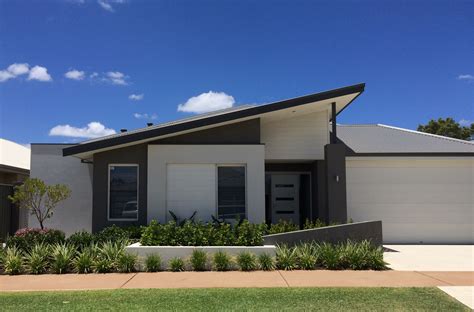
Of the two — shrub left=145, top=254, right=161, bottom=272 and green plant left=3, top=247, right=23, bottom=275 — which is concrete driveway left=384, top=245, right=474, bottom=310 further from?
green plant left=3, top=247, right=23, bottom=275

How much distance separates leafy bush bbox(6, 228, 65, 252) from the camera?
1143 cm

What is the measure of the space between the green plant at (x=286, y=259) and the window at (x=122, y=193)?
5055 millimetres

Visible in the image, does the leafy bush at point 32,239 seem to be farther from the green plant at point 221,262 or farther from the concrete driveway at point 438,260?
the concrete driveway at point 438,260

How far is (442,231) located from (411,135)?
400 centimetres

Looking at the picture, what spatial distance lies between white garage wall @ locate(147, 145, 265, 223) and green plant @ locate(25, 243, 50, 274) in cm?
346

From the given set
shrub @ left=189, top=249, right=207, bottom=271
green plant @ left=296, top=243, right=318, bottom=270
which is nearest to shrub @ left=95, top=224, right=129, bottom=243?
shrub @ left=189, top=249, right=207, bottom=271

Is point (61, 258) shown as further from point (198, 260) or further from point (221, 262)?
point (221, 262)

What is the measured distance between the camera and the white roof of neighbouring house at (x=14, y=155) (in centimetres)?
1802

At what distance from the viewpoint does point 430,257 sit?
1294 cm

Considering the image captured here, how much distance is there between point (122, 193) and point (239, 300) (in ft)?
24.5

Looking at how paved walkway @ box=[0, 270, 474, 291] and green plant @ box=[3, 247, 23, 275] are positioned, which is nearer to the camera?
paved walkway @ box=[0, 270, 474, 291]

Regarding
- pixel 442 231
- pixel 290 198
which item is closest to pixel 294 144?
pixel 290 198

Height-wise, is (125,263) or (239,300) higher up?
(125,263)

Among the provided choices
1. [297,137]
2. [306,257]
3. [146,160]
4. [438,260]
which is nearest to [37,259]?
[146,160]
